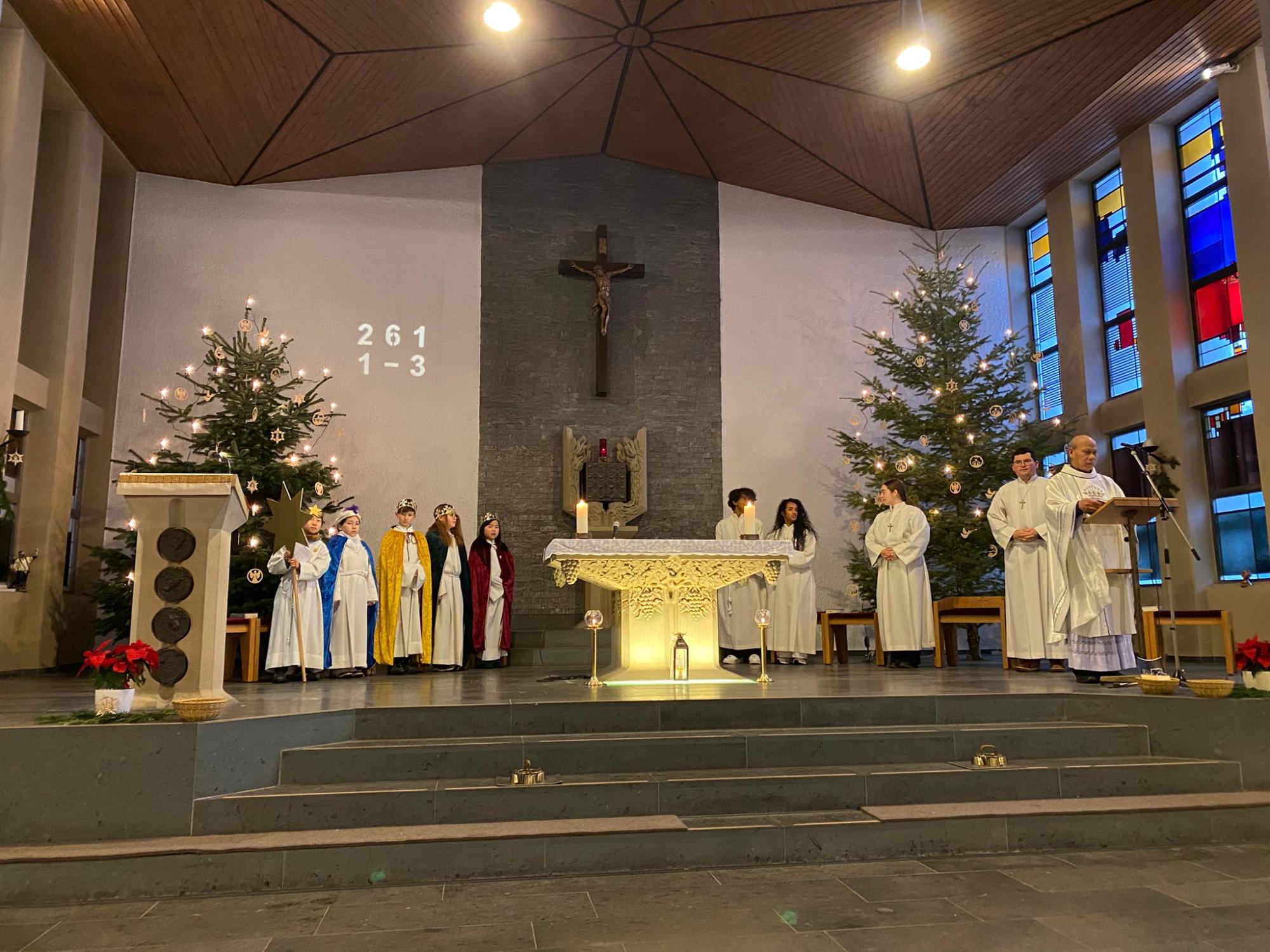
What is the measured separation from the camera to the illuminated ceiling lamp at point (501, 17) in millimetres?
7707

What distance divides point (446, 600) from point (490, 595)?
1.50 ft

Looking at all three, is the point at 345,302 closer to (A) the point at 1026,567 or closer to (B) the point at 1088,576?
(A) the point at 1026,567

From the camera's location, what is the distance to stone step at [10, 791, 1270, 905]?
12.1 ft

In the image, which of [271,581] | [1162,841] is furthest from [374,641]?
[1162,841]

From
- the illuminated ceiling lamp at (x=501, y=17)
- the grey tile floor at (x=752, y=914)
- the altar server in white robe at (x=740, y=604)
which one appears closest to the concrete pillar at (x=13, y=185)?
the illuminated ceiling lamp at (x=501, y=17)

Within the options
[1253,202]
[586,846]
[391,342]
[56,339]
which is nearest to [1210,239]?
[1253,202]

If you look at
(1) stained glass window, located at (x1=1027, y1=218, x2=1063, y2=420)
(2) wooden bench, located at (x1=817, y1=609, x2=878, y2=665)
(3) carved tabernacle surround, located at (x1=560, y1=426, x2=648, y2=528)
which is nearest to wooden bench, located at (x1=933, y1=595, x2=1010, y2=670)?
(2) wooden bench, located at (x1=817, y1=609, x2=878, y2=665)

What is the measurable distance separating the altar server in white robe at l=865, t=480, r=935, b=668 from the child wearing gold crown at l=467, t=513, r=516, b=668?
10.8ft

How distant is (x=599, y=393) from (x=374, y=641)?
3.89 metres

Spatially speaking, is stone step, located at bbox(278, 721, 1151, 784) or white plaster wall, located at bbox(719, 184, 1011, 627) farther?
white plaster wall, located at bbox(719, 184, 1011, 627)

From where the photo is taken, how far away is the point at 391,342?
34.6 ft

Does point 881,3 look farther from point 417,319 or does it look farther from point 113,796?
point 113,796

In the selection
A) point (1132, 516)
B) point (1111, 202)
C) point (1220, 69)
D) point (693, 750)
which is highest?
point (1220, 69)

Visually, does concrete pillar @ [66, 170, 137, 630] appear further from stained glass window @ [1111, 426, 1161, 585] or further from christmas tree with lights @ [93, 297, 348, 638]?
stained glass window @ [1111, 426, 1161, 585]
